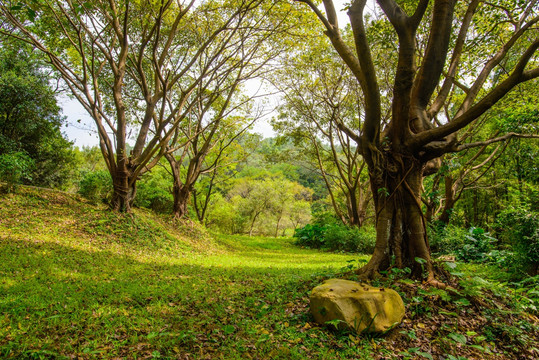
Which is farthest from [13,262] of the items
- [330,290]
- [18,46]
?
[18,46]

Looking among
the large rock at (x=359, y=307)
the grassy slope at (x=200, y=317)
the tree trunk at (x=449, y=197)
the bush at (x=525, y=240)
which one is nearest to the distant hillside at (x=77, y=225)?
the grassy slope at (x=200, y=317)

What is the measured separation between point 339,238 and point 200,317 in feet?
40.5

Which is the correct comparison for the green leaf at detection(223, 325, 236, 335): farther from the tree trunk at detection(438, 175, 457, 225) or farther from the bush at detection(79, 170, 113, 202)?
the tree trunk at detection(438, 175, 457, 225)

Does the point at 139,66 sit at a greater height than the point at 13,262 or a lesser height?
greater

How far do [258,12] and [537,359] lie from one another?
10.2 metres

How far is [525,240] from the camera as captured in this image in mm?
5305

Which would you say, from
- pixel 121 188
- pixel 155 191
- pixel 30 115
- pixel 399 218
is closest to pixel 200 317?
pixel 399 218

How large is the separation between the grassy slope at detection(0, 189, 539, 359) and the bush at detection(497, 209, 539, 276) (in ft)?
2.45

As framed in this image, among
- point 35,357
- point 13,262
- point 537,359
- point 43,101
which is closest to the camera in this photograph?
point 35,357

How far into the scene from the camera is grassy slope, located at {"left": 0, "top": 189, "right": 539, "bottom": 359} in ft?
9.12

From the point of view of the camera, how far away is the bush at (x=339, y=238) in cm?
1382

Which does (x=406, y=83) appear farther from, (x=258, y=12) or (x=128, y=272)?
(x=258, y=12)

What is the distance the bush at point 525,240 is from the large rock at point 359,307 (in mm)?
3747

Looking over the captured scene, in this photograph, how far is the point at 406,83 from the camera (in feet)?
13.8
